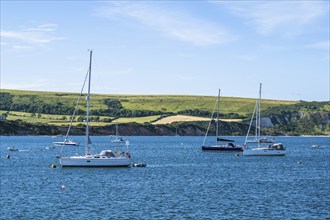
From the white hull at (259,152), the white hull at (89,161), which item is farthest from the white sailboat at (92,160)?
the white hull at (259,152)

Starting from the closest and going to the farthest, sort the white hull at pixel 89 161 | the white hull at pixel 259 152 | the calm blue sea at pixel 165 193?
1. the calm blue sea at pixel 165 193
2. the white hull at pixel 89 161
3. the white hull at pixel 259 152

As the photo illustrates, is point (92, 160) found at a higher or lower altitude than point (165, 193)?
higher

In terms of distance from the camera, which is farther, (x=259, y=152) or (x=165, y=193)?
(x=259, y=152)

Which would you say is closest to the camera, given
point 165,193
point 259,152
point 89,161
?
point 165,193

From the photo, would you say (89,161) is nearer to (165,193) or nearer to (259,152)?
(165,193)

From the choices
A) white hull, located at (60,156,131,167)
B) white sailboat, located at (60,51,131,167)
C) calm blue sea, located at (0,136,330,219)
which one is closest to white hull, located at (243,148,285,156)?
calm blue sea, located at (0,136,330,219)

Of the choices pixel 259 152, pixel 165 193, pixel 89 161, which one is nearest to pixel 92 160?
pixel 89 161

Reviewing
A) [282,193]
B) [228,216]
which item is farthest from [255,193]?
[228,216]

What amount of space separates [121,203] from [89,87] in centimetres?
3986

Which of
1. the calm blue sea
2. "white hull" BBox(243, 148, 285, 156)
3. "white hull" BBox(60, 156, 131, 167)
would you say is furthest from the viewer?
"white hull" BBox(243, 148, 285, 156)

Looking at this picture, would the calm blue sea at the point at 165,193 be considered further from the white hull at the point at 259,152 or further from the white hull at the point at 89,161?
the white hull at the point at 259,152

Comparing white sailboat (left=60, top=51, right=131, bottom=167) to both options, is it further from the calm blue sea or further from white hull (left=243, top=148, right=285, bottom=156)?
white hull (left=243, top=148, right=285, bottom=156)

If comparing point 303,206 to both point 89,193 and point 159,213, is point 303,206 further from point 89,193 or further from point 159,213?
point 89,193

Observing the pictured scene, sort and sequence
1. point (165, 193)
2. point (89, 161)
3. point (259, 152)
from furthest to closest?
1. point (259, 152)
2. point (89, 161)
3. point (165, 193)
